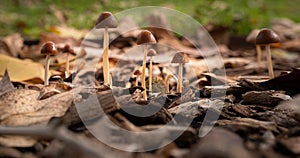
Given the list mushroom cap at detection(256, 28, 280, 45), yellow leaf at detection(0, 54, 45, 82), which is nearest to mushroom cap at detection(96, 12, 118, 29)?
yellow leaf at detection(0, 54, 45, 82)

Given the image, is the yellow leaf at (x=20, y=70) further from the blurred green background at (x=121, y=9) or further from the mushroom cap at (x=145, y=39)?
the blurred green background at (x=121, y=9)

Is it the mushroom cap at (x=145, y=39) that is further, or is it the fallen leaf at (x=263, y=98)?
the mushroom cap at (x=145, y=39)

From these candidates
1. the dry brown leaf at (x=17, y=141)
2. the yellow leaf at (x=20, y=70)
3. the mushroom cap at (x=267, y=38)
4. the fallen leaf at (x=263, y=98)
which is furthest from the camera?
the yellow leaf at (x=20, y=70)

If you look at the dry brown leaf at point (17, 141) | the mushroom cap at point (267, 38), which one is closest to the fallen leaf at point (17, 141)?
the dry brown leaf at point (17, 141)

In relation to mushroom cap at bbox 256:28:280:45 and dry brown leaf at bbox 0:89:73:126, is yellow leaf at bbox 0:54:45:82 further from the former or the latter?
mushroom cap at bbox 256:28:280:45

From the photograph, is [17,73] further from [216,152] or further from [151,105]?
[216,152]

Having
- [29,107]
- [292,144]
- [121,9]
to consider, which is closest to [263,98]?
[292,144]

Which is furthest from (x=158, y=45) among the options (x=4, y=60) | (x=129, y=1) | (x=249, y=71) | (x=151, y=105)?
(x=129, y=1)
